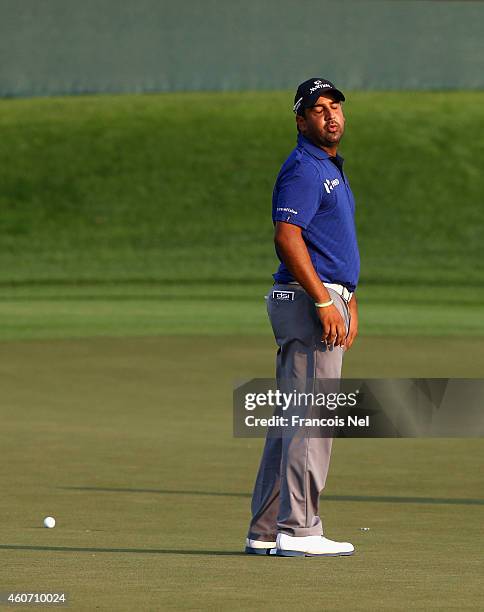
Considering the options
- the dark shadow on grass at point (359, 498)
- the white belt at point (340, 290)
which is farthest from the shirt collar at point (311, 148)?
the dark shadow on grass at point (359, 498)

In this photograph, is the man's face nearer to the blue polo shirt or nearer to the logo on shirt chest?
the blue polo shirt

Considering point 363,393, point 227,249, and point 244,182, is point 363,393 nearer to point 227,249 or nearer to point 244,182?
point 227,249

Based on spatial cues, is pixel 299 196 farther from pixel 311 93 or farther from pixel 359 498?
pixel 359 498

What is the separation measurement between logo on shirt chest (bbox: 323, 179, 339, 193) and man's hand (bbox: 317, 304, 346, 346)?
1.52ft

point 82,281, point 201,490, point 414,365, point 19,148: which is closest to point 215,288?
point 82,281

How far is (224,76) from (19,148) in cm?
495

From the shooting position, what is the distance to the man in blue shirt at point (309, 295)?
682cm

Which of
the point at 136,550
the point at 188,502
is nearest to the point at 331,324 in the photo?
the point at 136,550

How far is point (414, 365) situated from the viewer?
17297 millimetres

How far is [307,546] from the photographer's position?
6891mm

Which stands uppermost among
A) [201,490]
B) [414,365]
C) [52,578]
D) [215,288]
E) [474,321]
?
[215,288]

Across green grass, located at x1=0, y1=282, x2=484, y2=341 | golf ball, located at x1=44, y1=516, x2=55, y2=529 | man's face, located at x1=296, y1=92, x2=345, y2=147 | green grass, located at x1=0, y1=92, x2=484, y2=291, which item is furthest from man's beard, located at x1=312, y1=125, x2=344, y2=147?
green grass, located at x1=0, y1=92, x2=484, y2=291

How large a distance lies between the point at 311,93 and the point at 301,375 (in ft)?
3.53

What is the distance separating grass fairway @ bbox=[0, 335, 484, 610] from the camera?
6.00 meters
